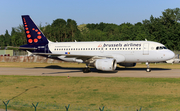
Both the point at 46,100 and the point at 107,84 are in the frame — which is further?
the point at 107,84

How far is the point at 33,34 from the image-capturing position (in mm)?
38219

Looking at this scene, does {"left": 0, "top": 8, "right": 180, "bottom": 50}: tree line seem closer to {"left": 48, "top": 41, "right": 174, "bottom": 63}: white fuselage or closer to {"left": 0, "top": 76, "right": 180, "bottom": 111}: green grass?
{"left": 48, "top": 41, "right": 174, "bottom": 63}: white fuselage

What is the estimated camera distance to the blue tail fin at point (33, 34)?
37.9 metres

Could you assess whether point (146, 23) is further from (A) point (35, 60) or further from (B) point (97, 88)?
(B) point (97, 88)

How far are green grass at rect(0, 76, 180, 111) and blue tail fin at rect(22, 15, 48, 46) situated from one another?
1552 cm

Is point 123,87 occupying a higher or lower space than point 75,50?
lower

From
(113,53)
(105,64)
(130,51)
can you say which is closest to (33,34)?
(113,53)

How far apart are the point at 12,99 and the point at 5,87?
18.3 feet

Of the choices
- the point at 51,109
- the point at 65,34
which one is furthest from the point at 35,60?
the point at 65,34

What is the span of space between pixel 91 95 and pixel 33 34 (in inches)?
939

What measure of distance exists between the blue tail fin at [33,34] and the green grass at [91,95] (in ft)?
50.9

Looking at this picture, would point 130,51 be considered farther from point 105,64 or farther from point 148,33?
point 148,33

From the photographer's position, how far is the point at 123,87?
20672mm

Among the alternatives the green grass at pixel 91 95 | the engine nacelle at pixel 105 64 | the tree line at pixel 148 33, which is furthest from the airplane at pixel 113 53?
the tree line at pixel 148 33
